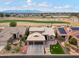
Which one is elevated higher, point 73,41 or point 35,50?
point 73,41

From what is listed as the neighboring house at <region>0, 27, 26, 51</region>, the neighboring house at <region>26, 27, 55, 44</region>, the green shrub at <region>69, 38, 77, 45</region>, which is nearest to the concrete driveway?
the neighboring house at <region>26, 27, 55, 44</region>

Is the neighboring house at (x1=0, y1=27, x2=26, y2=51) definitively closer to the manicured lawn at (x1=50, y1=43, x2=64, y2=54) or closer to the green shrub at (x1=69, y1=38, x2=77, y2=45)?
the manicured lawn at (x1=50, y1=43, x2=64, y2=54)

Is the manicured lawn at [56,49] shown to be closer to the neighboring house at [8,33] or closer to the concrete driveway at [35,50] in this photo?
the concrete driveway at [35,50]

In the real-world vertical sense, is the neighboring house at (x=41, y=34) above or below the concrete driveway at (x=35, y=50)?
above

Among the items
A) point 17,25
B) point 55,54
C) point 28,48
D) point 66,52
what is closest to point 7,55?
point 28,48

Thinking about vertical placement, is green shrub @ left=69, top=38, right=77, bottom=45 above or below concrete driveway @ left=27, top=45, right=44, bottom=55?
above

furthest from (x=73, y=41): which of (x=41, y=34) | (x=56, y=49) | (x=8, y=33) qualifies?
(x=8, y=33)

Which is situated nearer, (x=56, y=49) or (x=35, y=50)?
(x=35, y=50)

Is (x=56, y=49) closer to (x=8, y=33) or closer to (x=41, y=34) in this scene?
(x=41, y=34)

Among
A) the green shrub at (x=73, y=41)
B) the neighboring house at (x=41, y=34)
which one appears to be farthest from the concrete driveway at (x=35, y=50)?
the green shrub at (x=73, y=41)

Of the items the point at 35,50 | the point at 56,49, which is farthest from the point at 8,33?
the point at 56,49

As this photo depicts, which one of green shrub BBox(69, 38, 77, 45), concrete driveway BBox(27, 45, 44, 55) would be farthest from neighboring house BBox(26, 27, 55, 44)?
green shrub BBox(69, 38, 77, 45)

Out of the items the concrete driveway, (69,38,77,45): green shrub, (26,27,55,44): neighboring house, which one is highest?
(26,27,55,44): neighboring house
